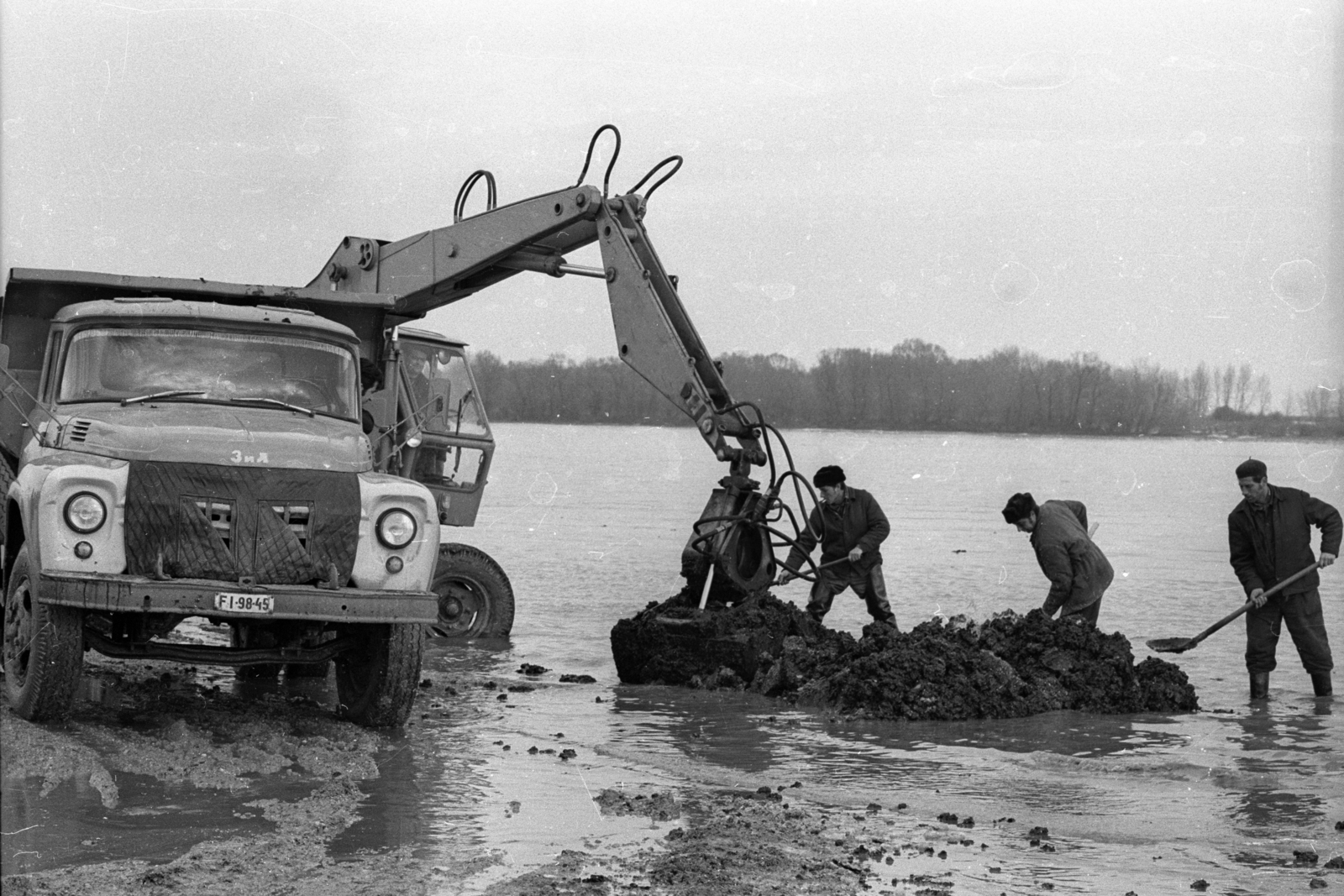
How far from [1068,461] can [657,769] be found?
217 feet

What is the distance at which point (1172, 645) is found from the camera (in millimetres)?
13656

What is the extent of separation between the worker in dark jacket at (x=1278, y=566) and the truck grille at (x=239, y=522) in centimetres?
702

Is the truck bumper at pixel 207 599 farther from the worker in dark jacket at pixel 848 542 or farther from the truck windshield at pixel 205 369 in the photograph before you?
the worker in dark jacket at pixel 848 542

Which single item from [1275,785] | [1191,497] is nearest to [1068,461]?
[1191,497]

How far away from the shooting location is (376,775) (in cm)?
856

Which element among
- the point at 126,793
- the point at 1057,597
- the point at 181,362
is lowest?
the point at 126,793

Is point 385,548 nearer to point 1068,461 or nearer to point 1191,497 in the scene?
point 1191,497

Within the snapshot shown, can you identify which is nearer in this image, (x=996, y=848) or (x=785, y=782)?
(x=996, y=848)

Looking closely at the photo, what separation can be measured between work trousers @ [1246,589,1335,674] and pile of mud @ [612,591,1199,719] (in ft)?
2.84

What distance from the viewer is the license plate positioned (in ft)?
28.6

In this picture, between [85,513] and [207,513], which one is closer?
[85,513]

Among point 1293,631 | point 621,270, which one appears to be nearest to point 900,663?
point 1293,631

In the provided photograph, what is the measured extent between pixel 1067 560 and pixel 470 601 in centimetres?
557

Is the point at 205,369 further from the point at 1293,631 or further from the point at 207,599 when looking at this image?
the point at 1293,631
